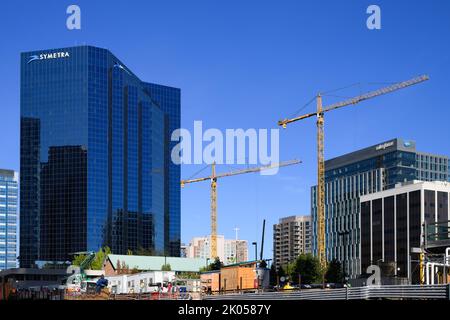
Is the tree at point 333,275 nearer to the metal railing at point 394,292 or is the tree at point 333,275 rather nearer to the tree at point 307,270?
the tree at point 307,270

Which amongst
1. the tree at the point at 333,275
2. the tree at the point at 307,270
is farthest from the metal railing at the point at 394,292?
the tree at the point at 333,275

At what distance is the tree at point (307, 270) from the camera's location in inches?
6708

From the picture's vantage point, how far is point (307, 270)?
172 meters

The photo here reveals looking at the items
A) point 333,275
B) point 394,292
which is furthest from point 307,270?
point 394,292

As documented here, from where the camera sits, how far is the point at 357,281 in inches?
4432

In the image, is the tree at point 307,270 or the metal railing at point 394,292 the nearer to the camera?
the metal railing at point 394,292

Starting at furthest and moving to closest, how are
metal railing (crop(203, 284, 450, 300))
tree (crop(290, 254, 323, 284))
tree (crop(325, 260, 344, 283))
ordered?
tree (crop(325, 260, 344, 283)), tree (crop(290, 254, 323, 284)), metal railing (crop(203, 284, 450, 300))

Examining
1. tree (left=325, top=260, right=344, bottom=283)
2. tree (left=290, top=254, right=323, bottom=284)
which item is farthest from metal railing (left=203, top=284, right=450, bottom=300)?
tree (left=325, top=260, right=344, bottom=283)

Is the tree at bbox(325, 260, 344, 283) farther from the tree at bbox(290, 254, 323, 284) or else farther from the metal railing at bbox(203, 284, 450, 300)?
the metal railing at bbox(203, 284, 450, 300)

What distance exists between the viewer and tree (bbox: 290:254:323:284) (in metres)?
170

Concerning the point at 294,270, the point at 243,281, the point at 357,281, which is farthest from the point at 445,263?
the point at 294,270

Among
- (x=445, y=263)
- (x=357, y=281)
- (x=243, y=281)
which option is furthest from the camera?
(x=357, y=281)
